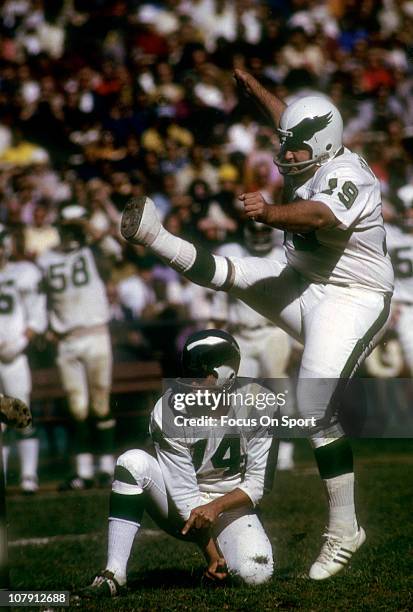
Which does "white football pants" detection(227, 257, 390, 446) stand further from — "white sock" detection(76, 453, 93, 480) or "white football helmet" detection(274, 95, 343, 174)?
"white sock" detection(76, 453, 93, 480)

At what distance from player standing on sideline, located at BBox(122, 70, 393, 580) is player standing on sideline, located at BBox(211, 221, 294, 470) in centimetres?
256

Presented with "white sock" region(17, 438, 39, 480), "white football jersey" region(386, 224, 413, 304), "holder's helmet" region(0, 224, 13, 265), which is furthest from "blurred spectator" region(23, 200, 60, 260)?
"white football jersey" region(386, 224, 413, 304)

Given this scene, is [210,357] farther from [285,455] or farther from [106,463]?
[106,463]

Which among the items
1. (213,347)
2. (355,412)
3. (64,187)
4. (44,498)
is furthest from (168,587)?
(64,187)

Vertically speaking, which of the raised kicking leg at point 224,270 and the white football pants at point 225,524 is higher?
the raised kicking leg at point 224,270

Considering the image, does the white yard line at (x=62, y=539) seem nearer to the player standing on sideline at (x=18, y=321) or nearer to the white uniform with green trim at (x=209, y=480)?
the white uniform with green trim at (x=209, y=480)

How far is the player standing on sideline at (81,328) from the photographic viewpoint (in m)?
7.12

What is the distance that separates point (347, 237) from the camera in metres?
4.08

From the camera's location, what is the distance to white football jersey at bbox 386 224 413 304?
706 centimetres

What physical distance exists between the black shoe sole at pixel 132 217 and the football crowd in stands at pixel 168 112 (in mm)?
3207

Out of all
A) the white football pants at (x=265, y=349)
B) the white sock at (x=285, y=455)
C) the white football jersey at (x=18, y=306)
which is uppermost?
the white football jersey at (x=18, y=306)

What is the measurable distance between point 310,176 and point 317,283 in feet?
1.33

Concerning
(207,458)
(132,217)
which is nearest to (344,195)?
(132,217)

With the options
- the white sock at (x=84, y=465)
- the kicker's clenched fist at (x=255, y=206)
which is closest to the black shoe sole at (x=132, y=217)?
the kicker's clenched fist at (x=255, y=206)
